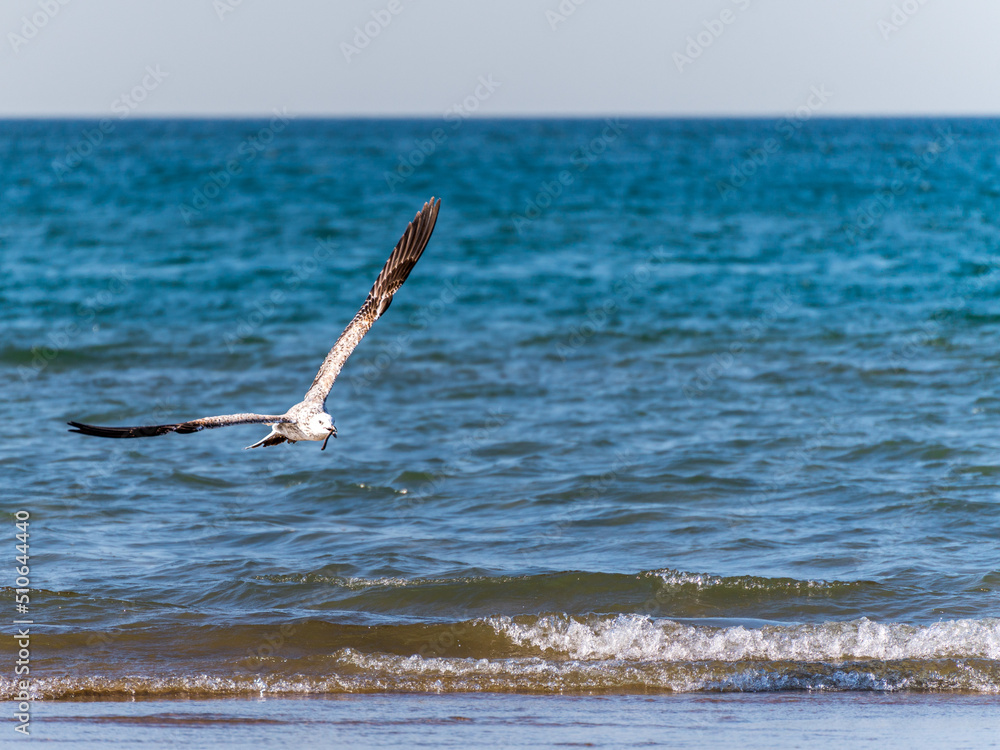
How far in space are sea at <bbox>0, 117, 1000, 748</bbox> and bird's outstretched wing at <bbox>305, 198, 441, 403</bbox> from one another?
1.73m

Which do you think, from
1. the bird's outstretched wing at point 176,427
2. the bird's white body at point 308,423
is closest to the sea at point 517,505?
the bird's white body at point 308,423

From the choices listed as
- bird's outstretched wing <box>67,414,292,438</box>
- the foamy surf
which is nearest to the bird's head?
bird's outstretched wing <box>67,414,292,438</box>

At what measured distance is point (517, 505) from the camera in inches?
392

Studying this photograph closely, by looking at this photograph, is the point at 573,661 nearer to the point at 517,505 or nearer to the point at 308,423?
the point at 308,423

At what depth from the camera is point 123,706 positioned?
20.7 ft

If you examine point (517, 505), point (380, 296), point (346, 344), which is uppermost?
point (380, 296)

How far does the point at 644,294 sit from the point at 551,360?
15.8 feet

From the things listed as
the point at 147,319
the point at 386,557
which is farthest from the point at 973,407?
the point at 147,319

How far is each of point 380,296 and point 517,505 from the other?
3328 millimetres

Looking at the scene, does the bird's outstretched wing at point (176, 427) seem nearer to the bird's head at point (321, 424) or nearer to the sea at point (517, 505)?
the bird's head at point (321, 424)

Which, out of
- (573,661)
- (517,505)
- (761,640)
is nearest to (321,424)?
(573,661)

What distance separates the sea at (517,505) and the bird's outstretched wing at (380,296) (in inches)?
68.3

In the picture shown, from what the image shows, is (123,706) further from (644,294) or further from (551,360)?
(644,294)

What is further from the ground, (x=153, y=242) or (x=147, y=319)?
(x=153, y=242)
